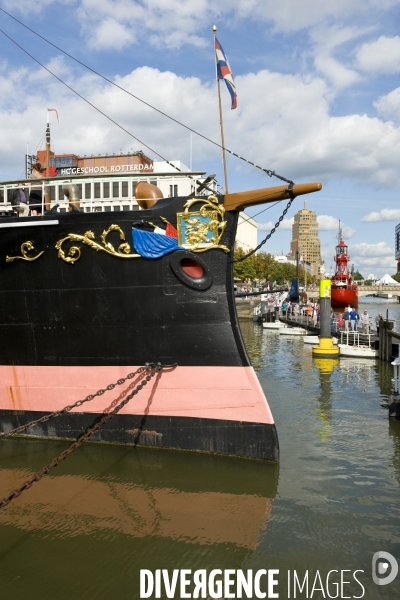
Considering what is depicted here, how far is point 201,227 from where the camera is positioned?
8.84 meters

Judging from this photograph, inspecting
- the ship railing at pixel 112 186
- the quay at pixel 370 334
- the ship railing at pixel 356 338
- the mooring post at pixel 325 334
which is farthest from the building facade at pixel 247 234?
the ship railing at pixel 112 186

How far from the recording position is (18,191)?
1037cm

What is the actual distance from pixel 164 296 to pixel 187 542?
4002 mm

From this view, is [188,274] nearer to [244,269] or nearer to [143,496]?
[143,496]

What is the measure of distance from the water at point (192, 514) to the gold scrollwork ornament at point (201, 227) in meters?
3.66

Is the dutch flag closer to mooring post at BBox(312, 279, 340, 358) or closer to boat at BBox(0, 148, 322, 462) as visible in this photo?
boat at BBox(0, 148, 322, 462)

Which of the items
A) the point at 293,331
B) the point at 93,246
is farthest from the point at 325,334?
the point at 93,246

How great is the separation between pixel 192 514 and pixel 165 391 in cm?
234

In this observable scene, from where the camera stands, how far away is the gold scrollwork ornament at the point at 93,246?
885 centimetres

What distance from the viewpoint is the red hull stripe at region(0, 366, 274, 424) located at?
8.69m

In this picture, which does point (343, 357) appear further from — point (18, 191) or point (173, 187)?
point (18, 191)

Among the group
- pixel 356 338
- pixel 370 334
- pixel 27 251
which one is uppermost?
pixel 27 251

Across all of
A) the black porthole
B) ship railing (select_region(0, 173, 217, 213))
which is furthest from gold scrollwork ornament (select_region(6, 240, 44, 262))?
the black porthole

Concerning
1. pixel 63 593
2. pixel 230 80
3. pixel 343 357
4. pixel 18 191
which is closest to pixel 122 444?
→ pixel 63 593
